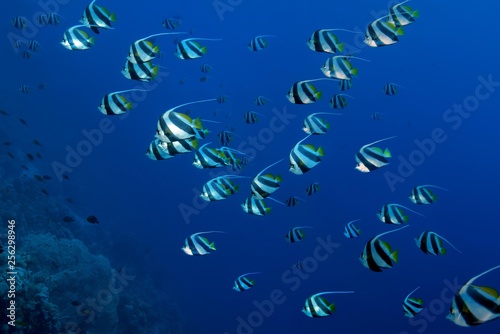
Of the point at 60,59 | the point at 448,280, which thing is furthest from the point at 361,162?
the point at 60,59

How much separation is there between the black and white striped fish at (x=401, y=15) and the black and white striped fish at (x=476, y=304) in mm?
3377

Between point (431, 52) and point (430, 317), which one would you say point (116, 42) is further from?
point (430, 317)

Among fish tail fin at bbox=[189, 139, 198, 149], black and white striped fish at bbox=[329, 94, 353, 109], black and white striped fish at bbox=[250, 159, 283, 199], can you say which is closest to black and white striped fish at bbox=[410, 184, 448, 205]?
black and white striped fish at bbox=[329, 94, 353, 109]

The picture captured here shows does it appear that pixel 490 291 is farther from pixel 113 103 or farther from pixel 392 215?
pixel 113 103

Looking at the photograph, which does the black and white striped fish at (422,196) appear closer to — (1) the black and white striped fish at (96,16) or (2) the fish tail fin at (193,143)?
(2) the fish tail fin at (193,143)

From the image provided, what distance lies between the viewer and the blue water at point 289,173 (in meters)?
31.0

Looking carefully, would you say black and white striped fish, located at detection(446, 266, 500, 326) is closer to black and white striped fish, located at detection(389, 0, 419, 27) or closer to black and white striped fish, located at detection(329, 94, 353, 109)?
black and white striped fish, located at detection(389, 0, 419, 27)

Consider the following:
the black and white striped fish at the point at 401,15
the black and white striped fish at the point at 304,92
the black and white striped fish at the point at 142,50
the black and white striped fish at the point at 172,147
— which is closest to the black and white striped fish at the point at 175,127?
the black and white striped fish at the point at 172,147

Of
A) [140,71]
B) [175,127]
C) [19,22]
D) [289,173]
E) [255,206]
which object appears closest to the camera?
[175,127]

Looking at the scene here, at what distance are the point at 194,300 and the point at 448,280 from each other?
1064 inches

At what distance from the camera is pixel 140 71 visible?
4.04 metres

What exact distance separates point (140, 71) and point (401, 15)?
3.31 meters

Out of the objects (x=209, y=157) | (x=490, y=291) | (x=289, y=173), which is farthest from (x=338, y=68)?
(x=289, y=173)

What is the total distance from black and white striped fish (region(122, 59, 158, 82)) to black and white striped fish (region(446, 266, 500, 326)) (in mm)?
3511
